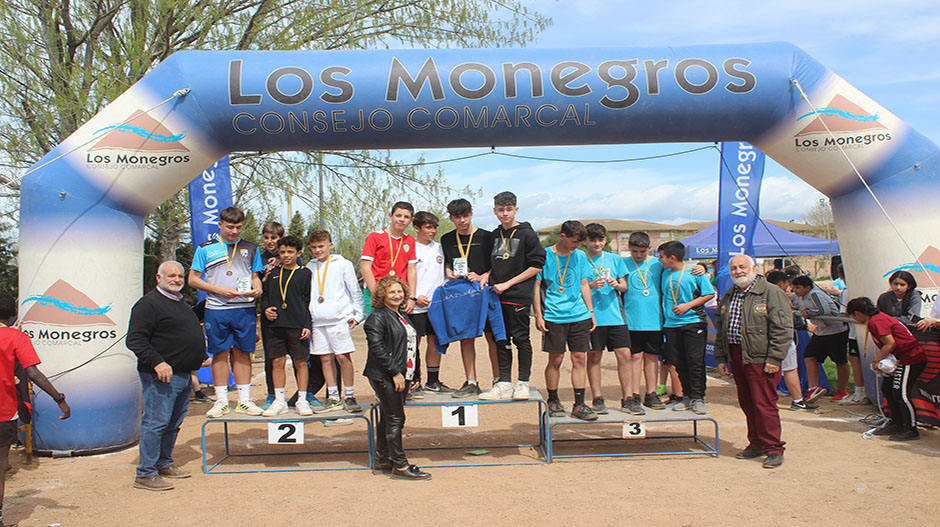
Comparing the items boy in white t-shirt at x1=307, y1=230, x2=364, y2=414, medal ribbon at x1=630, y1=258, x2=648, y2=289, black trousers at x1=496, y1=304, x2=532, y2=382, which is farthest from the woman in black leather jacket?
medal ribbon at x1=630, y1=258, x2=648, y2=289

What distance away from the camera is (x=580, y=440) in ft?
22.7

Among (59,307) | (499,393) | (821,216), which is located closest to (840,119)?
(499,393)

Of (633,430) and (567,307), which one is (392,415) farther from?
(633,430)

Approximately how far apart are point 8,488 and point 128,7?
825cm

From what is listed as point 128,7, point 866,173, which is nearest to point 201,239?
point 128,7

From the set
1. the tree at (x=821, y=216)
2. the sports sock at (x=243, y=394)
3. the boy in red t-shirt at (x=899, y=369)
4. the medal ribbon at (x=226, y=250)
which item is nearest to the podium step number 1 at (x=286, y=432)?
the sports sock at (x=243, y=394)

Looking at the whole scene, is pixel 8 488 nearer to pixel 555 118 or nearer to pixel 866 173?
pixel 555 118

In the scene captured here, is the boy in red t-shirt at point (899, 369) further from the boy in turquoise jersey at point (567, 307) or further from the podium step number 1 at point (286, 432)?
the podium step number 1 at point (286, 432)

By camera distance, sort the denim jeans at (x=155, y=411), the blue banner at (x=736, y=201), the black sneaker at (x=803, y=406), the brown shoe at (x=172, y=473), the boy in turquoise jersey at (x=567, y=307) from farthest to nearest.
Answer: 1. the blue banner at (x=736, y=201)
2. the black sneaker at (x=803, y=406)
3. the boy in turquoise jersey at (x=567, y=307)
4. the brown shoe at (x=172, y=473)
5. the denim jeans at (x=155, y=411)

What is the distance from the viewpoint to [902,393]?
21.2 ft

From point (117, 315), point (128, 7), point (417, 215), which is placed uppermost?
point (128, 7)

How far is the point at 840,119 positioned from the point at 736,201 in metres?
3.63

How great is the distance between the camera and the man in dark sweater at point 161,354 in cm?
531

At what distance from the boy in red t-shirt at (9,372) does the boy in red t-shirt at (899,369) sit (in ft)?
22.5
